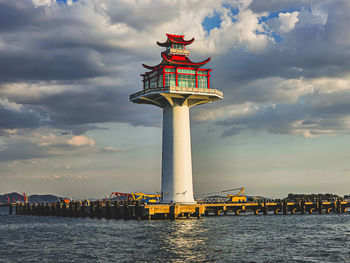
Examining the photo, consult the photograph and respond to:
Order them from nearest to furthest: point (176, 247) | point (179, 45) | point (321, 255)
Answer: point (321, 255) → point (176, 247) → point (179, 45)

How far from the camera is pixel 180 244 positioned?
47156 mm

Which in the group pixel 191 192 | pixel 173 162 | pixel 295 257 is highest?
pixel 173 162

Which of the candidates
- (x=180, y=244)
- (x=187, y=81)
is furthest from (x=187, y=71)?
(x=180, y=244)

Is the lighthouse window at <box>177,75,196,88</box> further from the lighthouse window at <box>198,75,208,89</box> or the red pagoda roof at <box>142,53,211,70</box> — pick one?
the red pagoda roof at <box>142,53,211,70</box>

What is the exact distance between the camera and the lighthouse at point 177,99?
74750mm

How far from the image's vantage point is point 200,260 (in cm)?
3881

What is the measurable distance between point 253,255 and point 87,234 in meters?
24.4

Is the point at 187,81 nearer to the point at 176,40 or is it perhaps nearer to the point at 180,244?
the point at 176,40

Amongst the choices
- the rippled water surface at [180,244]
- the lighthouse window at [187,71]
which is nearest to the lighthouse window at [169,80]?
the lighthouse window at [187,71]

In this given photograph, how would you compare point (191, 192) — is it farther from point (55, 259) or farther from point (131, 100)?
point (55, 259)

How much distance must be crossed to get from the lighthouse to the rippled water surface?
10.2m

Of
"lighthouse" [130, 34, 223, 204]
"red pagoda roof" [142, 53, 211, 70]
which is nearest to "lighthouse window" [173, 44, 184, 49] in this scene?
"lighthouse" [130, 34, 223, 204]

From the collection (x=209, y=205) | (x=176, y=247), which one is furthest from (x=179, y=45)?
(x=176, y=247)

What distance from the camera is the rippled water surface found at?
40625 millimetres
